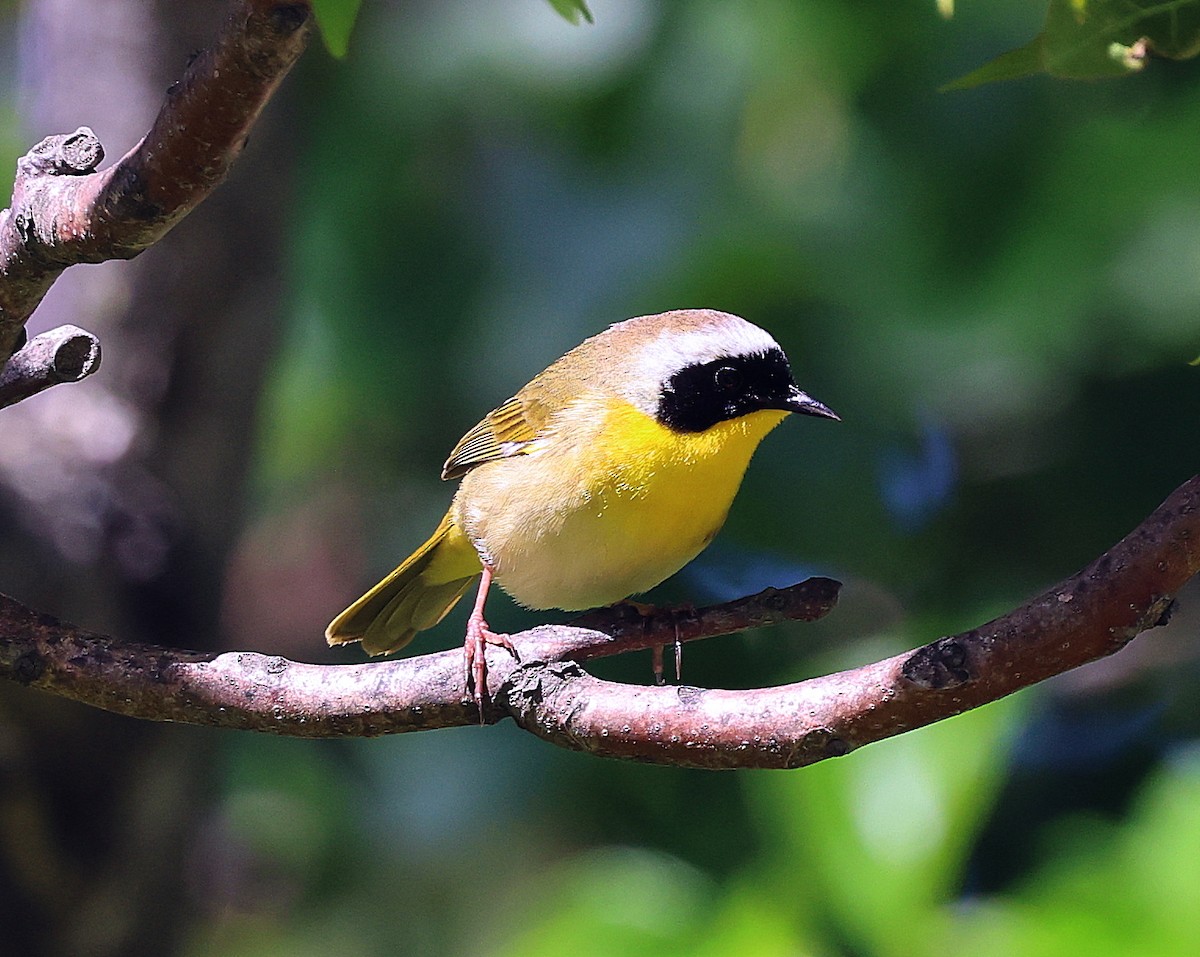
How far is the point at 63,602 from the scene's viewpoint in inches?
128

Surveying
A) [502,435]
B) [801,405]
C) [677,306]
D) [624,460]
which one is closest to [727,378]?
[801,405]

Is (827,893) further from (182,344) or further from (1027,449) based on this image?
(182,344)

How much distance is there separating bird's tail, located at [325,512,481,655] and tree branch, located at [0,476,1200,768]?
1.21 metres

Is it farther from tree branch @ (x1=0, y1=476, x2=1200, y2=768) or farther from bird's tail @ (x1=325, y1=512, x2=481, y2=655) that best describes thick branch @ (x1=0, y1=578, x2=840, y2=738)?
bird's tail @ (x1=325, y1=512, x2=481, y2=655)

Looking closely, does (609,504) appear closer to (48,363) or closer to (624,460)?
(624,460)

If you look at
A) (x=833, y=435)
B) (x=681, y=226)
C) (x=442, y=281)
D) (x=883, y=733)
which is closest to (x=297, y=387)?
(x=442, y=281)

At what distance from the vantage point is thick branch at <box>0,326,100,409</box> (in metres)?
1.56

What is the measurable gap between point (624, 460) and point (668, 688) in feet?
3.30

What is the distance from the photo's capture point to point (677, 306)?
349cm

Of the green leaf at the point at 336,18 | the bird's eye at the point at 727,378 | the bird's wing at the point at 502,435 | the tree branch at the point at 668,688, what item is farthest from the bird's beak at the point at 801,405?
the green leaf at the point at 336,18

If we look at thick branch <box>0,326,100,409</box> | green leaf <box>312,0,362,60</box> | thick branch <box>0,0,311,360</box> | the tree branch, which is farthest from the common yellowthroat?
green leaf <box>312,0,362,60</box>

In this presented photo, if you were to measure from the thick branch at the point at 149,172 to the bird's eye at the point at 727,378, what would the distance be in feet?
4.50

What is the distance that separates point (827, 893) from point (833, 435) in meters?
1.32

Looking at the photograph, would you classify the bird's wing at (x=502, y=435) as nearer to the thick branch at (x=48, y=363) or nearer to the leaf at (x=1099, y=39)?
the thick branch at (x=48, y=363)
